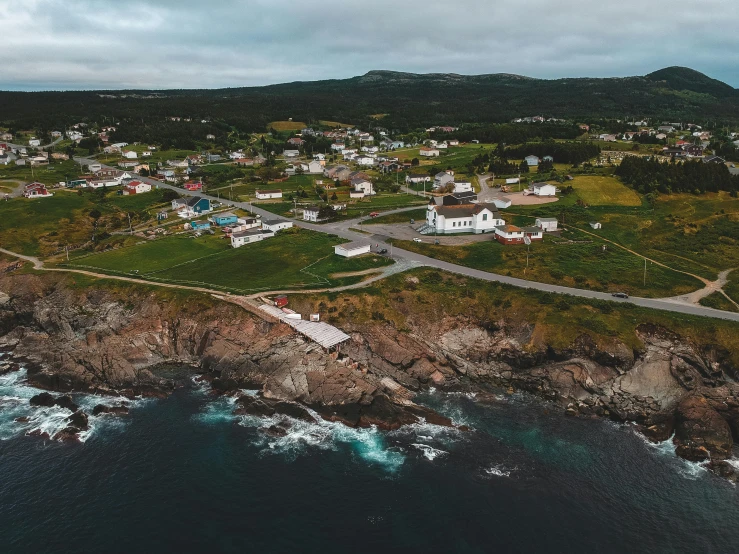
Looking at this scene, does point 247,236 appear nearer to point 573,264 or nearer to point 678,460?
point 573,264

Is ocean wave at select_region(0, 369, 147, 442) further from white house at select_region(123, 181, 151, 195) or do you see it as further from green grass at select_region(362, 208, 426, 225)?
white house at select_region(123, 181, 151, 195)

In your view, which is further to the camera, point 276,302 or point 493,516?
point 276,302

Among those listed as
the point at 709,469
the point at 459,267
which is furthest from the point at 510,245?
the point at 709,469

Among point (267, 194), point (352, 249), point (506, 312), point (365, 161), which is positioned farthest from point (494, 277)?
point (365, 161)

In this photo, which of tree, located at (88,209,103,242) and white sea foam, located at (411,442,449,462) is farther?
tree, located at (88,209,103,242)

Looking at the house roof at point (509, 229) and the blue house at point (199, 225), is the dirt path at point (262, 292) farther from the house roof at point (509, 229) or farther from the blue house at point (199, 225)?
the blue house at point (199, 225)

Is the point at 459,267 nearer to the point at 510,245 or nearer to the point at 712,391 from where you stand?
the point at 510,245

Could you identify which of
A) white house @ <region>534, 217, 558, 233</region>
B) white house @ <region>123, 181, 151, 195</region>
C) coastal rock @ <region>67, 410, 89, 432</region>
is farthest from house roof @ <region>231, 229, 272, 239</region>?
white house @ <region>123, 181, 151, 195</region>
